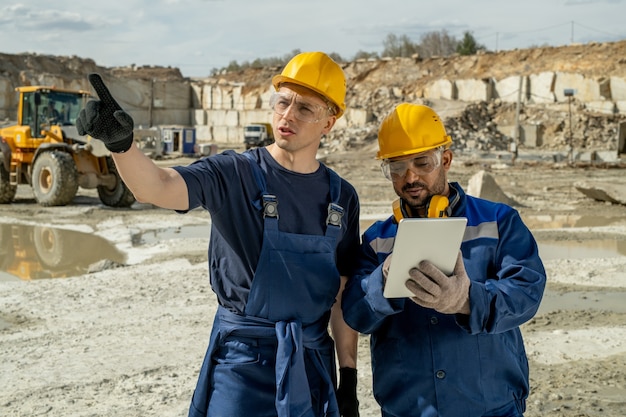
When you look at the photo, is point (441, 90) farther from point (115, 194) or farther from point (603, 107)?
point (115, 194)

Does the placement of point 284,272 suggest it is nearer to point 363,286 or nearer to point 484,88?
point 363,286

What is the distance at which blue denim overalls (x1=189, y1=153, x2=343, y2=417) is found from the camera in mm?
2318

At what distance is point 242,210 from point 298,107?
1.45 ft

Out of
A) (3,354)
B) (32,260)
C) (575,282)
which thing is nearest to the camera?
(3,354)

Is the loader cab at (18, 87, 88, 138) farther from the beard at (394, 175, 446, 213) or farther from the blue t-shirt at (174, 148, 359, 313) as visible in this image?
the beard at (394, 175, 446, 213)

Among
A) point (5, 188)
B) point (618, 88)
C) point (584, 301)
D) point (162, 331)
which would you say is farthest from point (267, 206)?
point (618, 88)

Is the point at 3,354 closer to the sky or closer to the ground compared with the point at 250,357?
closer to the ground

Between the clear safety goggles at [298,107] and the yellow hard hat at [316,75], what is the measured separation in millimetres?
52

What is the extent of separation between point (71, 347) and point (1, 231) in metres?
6.94

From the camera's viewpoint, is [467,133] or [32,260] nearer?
[32,260]

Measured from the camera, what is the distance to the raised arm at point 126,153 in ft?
6.46

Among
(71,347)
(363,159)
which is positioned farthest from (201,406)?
(363,159)

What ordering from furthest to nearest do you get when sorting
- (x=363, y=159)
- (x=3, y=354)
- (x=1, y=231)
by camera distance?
(x=363, y=159) → (x=1, y=231) → (x=3, y=354)

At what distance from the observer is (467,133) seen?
110 ft
